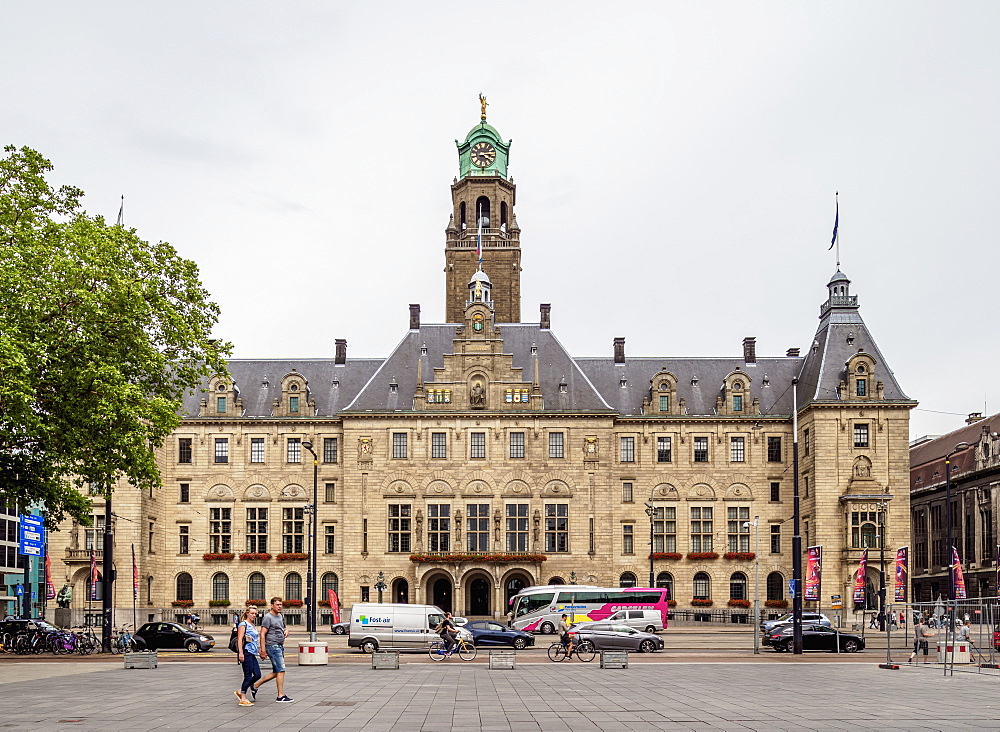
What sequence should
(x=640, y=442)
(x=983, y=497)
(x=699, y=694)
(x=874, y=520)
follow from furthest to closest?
(x=983, y=497)
(x=640, y=442)
(x=874, y=520)
(x=699, y=694)

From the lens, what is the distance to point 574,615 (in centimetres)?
6925

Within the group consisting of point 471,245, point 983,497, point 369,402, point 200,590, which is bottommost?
point 200,590

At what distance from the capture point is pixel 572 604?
70.5 meters

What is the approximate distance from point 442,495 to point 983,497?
47499 mm

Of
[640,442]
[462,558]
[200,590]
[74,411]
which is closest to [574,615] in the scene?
[462,558]

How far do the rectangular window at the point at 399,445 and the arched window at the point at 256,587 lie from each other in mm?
13941

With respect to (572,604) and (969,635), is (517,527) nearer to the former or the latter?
(572,604)

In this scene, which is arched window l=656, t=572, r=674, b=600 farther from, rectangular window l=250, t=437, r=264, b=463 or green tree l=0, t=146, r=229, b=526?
green tree l=0, t=146, r=229, b=526

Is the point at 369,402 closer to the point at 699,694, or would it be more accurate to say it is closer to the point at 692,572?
the point at 692,572

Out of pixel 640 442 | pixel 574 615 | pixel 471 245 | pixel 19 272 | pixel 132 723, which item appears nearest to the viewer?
pixel 132 723

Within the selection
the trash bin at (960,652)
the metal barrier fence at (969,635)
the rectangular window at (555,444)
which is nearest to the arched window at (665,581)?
the rectangular window at (555,444)

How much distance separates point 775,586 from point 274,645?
222 ft

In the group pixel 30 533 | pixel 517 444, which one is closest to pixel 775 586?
pixel 517 444

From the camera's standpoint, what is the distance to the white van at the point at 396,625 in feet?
167
